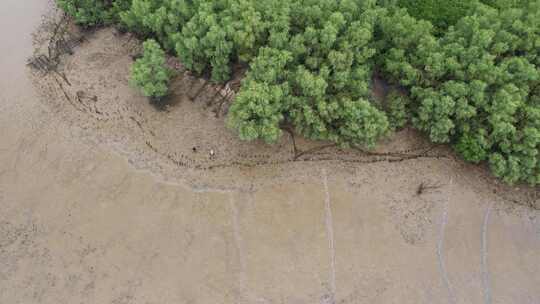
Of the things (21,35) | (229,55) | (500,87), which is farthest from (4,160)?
(500,87)

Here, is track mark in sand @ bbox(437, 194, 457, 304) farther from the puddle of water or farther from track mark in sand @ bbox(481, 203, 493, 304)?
the puddle of water

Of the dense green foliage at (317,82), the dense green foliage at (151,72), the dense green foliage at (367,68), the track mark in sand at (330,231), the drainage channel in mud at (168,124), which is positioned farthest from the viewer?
the drainage channel in mud at (168,124)

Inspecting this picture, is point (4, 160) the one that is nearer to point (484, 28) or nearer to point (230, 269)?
point (230, 269)

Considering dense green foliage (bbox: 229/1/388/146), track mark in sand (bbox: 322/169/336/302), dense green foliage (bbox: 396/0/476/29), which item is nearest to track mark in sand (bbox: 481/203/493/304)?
dense green foliage (bbox: 229/1/388/146)

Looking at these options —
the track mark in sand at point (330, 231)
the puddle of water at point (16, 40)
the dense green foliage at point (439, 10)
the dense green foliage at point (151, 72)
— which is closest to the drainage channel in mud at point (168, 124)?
the puddle of water at point (16, 40)

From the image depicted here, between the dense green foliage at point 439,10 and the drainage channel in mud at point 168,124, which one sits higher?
the dense green foliage at point 439,10

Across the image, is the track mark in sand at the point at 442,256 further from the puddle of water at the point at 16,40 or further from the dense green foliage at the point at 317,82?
the puddle of water at the point at 16,40

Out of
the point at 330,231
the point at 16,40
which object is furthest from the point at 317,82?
the point at 16,40
